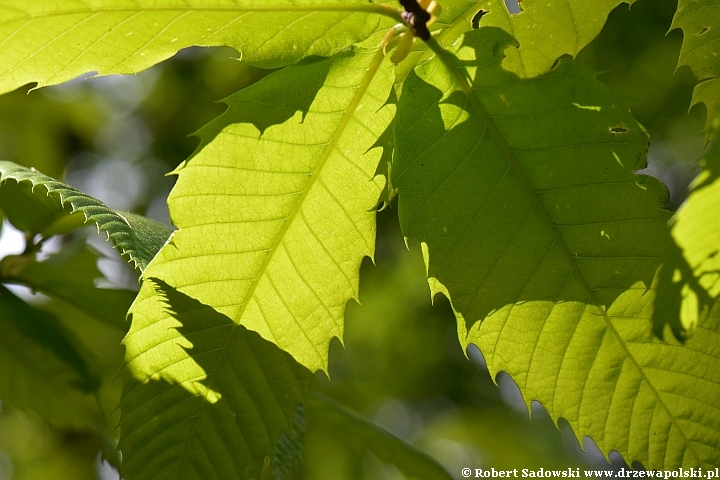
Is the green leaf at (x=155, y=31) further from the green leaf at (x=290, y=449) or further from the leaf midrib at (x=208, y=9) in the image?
the green leaf at (x=290, y=449)

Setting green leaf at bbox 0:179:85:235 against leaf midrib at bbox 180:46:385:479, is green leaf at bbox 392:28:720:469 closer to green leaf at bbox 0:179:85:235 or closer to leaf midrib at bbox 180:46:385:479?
leaf midrib at bbox 180:46:385:479

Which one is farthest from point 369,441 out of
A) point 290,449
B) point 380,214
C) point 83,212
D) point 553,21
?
point 380,214

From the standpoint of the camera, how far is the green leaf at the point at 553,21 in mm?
875

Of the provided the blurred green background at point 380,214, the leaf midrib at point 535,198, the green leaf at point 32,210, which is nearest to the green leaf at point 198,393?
the leaf midrib at point 535,198

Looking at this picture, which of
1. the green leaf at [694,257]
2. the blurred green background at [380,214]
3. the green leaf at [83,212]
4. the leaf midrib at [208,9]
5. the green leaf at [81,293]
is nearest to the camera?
the green leaf at [694,257]

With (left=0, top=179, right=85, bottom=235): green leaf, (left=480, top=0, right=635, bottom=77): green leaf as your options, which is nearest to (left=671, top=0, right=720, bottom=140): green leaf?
(left=480, top=0, right=635, bottom=77): green leaf

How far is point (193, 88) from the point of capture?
2.85 meters

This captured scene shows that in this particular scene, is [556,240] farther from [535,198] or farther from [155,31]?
[155,31]

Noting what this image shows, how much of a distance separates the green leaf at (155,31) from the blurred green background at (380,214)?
70.1 inches

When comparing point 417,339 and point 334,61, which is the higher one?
point 334,61

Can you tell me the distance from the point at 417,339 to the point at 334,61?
2.26 metres

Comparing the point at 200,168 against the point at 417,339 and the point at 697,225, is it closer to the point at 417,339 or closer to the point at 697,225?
the point at 697,225

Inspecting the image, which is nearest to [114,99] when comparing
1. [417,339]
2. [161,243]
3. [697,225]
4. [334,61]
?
[417,339]

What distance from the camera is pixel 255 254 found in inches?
34.1
